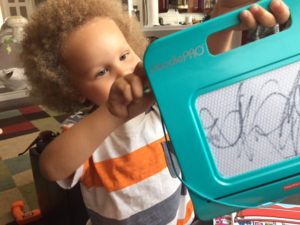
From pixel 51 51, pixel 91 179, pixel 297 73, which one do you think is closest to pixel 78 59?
pixel 51 51

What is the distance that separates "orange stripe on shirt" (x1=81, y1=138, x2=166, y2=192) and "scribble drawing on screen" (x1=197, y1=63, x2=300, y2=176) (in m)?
0.24

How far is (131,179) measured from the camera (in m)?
0.55

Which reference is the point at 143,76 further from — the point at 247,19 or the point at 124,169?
the point at 124,169

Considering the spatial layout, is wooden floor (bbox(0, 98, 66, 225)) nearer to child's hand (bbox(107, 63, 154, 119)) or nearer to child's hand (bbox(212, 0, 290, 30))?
child's hand (bbox(107, 63, 154, 119))

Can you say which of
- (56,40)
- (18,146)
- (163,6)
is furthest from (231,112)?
(163,6)

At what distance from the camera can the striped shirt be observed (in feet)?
1.78

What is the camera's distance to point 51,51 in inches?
22.8

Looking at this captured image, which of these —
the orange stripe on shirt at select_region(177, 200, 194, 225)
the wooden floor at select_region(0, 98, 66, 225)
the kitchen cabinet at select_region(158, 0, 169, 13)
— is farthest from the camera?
the kitchen cabinet at select_region(158, 0, 169, 13)

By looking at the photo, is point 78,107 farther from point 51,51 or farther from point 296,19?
point 296,19

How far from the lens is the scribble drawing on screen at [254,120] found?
320 millimetres

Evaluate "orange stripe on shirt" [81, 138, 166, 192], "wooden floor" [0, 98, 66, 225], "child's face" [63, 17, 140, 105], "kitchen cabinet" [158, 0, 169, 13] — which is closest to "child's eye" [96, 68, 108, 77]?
"child's face" [63, 17, 140, 105]

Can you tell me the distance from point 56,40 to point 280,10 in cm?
38

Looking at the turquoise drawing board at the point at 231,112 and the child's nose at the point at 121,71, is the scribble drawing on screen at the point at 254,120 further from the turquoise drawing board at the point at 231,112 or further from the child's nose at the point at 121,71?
the child's nose at the point at 121,71

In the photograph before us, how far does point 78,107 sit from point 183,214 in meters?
0.29
